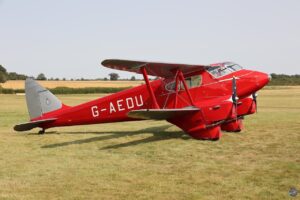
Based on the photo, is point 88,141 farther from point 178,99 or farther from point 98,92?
point 98,92

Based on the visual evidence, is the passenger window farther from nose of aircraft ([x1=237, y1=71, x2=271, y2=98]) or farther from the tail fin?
the tail fin

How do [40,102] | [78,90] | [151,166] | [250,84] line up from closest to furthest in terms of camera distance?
[151,166], [250,84], [40,102], [78,90]

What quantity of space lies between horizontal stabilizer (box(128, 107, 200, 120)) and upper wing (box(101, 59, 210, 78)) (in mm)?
1617

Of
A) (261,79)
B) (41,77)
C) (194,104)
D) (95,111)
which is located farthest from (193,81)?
(41,77)

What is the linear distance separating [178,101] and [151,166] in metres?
5.12

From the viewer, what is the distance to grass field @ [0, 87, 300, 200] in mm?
6699

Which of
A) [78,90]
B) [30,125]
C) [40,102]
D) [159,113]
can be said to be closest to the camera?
[159,113]

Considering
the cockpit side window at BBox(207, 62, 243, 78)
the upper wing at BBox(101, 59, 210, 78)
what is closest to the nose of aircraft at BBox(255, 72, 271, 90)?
the cockpit side window at BBox(207, 62, 243, 78)

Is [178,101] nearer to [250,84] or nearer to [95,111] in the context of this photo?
[250,84]

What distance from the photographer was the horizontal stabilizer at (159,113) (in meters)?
11.4

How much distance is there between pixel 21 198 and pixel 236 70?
9.21 m

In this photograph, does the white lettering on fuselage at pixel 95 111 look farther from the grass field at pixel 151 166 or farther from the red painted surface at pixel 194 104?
the grass field at pixel 151 166

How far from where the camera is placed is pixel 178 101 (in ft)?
44.7

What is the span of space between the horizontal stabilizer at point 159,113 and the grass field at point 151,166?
35.6 inches
